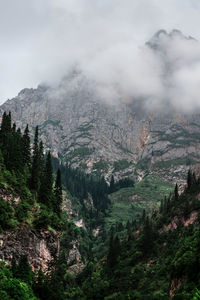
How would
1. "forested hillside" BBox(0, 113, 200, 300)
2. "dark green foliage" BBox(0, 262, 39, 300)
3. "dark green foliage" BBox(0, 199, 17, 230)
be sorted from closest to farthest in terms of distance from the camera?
"dark green foliage" BBox(0, 262, 39, 300)
"forested hillside" BBox(0, 113, 200, 300)
"dark green foliage" BBox(0, 199, 17, 230)

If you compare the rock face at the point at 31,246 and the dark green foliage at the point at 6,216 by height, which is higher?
the dark green foliage at the point at 6,216

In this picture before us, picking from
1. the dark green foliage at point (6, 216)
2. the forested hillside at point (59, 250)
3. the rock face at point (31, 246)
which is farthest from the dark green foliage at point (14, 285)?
A: the dark green foliage at point (6, 216)

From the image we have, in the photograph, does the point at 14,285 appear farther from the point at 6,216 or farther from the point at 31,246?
the point at 31,246

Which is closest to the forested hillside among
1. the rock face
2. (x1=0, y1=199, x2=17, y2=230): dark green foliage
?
(x1=0, y1=199, x2=17, y2=230): dark green foliage

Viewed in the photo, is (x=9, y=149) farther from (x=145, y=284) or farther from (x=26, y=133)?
(x=145, y=284)

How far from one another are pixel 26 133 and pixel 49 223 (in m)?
41.5

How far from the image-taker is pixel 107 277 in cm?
10850

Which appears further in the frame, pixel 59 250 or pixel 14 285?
pixel 59 250

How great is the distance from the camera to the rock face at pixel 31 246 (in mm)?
56281

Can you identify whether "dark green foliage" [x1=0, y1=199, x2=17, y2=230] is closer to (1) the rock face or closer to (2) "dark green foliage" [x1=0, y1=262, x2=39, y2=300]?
(1) the rock face

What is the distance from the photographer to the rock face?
5628 cm

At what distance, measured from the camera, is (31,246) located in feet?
202

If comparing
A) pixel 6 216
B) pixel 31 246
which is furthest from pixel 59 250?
pixel 6 216

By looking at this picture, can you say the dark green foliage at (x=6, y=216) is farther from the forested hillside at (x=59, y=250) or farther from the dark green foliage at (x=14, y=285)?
the dark green foliage at (x=14, y=285)
